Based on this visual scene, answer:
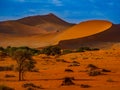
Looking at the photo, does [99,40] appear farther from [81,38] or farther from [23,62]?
[23,62]

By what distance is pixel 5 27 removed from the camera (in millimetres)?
166750

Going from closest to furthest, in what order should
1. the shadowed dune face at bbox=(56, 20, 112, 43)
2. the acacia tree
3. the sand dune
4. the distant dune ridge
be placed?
the acacia tree
the distant dune ridge
the shadowed dune face at bbox=(56, 20, 112, 43)
the sand dune

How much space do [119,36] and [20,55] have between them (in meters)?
102

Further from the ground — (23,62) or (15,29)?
(15,29)

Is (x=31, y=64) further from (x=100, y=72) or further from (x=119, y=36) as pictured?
(x=119, y=36)

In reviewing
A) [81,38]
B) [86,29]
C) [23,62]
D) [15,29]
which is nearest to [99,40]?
[81,38]

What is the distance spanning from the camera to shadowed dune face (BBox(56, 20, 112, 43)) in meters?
125

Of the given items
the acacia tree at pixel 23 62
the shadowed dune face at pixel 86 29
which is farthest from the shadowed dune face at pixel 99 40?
the acacia tree at pixel 23 62

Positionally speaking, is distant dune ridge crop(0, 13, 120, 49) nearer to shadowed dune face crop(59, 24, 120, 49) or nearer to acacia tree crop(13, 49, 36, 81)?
shadowed dune face crop(59, 24, 120, 49)

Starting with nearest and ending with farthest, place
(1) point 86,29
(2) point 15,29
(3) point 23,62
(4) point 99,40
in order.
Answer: (3) point 23,62, (4) point 99,40, (1) point 86,29, (2) point 15,29

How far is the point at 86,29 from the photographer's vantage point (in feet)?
435

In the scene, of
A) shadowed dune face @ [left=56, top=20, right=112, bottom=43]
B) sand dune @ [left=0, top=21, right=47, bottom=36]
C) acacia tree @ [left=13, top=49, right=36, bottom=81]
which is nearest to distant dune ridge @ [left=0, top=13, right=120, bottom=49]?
shadowed dune face @ [left=56, top=20, right=112, bottom=43]

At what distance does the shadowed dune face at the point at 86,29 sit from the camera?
411 ft

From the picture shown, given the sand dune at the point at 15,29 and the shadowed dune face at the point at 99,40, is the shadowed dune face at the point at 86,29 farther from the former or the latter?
the sand dune at the point at 15,29
